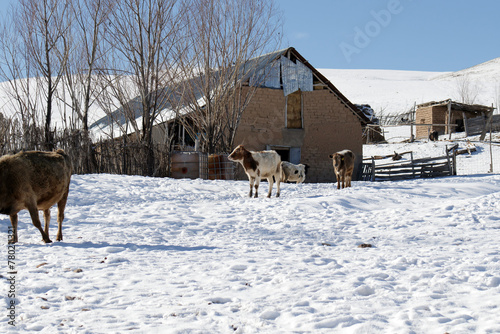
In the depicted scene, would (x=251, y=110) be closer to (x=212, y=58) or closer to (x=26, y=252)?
(x=212, y=58)

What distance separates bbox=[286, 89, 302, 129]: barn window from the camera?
75.8ft

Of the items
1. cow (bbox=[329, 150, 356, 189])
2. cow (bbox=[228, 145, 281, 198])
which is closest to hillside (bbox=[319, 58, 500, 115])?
cow (bbox=[329, 150, 356, 189])

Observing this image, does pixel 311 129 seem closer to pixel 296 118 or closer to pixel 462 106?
pixel 296 118

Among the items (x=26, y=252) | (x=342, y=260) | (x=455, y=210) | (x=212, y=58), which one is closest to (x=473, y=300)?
(x=342, y=260)

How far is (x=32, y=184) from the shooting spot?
629cm

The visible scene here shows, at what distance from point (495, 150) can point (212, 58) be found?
18.7 metres

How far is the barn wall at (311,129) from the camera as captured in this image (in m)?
22.0

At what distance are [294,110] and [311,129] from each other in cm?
119

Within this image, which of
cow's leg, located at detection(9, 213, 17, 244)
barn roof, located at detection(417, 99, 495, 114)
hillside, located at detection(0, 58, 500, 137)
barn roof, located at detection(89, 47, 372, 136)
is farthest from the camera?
hillside, located at detection(0, 58, 500, 137)

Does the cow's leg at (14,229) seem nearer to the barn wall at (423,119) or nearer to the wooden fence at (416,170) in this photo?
the wooden fence at (416,170)

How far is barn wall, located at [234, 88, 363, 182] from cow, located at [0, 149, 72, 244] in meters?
15.0

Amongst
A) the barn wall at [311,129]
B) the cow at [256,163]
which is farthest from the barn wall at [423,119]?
the cow at [256,163]

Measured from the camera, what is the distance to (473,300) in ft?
13.0

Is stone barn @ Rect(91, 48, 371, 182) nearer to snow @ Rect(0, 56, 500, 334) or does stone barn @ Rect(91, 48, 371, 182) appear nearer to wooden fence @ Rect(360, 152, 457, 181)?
wooden fence @ Rect(360, 152, 457, 181)
